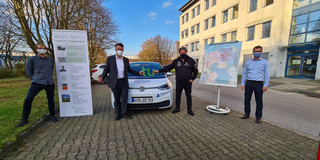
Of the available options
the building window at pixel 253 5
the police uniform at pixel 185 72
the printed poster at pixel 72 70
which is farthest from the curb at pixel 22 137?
the building window at pixel 253 5

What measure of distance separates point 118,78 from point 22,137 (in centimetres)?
209

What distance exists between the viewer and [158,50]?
40.5 metres

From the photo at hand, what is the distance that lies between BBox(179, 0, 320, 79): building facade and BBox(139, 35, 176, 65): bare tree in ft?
70.5

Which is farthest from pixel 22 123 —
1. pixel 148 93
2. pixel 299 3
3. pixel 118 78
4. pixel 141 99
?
pixel 299 3

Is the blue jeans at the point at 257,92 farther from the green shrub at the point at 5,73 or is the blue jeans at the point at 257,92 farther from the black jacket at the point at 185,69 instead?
the green shrub at the point at 5,73

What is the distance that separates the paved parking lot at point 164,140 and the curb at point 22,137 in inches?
3.4

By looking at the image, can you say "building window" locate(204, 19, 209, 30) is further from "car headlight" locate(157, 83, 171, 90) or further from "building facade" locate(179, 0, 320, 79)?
"car headlight" locate(157, 83, 171, 90)

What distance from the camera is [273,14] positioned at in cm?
1369

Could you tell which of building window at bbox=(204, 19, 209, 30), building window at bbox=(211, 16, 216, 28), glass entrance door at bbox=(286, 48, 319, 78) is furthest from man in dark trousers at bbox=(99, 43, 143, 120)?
building window at bbox=(204, 19, 209, 30)

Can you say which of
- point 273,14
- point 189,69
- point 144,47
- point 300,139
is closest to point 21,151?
point 189,69

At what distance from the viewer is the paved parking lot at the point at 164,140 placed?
221cm

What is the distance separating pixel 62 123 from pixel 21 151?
45.7 inches

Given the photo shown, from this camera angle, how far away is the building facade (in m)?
12.0

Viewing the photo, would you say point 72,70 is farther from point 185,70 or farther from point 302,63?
point 302,63
